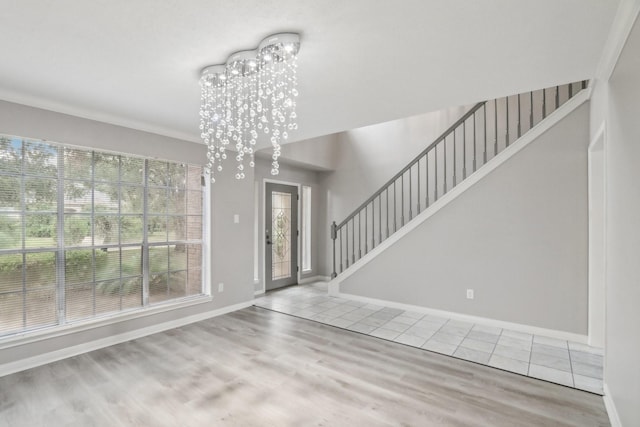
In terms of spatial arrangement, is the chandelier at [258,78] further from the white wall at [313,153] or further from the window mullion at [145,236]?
the white wall at [313,153]

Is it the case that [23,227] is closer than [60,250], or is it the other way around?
[23,227]

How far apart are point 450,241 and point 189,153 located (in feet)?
12.1

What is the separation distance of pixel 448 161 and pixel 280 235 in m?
3.26

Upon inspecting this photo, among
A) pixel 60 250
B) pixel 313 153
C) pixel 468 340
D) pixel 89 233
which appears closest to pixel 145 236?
pixel 89 233

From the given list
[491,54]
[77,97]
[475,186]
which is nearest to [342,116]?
[491,54]

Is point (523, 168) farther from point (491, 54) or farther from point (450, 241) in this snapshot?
point (491, 54)

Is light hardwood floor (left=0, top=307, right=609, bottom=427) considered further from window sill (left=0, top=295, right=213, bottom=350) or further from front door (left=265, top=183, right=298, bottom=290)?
front door (left=265, top=183, right=298, bottom=290)

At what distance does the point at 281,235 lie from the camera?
5.95 metres

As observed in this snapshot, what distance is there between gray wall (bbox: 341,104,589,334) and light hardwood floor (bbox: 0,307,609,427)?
129 cm

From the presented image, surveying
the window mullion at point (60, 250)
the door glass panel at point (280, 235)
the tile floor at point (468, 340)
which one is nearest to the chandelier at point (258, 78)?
the window mullion at point (60, 250)

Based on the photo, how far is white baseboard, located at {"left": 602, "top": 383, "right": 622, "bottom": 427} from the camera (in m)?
1.94

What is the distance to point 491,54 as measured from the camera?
6.88ft

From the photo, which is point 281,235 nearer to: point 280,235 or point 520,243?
point 280,235

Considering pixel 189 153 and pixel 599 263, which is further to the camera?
pixel 189 153
